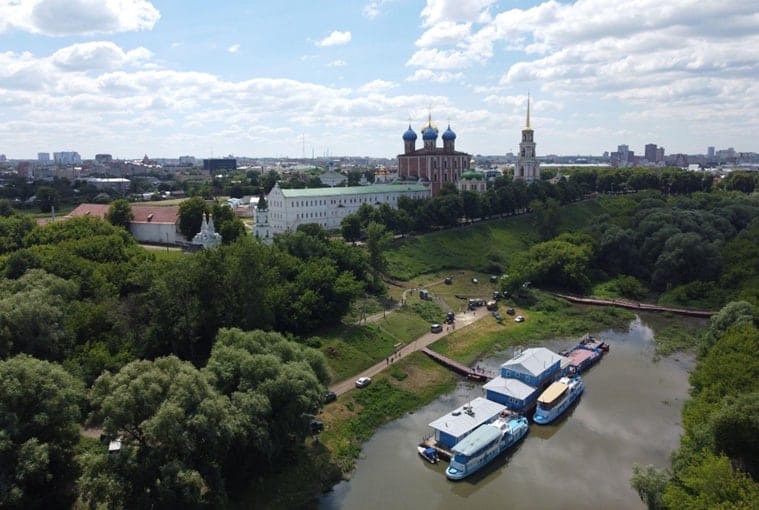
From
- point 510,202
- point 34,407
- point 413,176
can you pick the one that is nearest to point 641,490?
point 34,407

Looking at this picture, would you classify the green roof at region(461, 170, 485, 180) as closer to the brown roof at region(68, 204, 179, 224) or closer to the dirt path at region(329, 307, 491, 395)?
the dirt path at region(329, 307, 491, 395)

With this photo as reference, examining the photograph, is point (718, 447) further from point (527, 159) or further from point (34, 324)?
point (527, 159)

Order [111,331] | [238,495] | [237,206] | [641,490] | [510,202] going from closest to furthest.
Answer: [641,490]
[238,495]
[111,331]
[510,202]
[237,206]

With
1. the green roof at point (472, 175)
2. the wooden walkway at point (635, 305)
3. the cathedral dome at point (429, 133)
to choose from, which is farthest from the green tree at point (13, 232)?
the cathedral dome at point (429, 133)

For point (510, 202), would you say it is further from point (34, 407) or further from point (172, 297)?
A: point (34, 407)

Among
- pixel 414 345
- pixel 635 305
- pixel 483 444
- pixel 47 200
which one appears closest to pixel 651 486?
pixel 483 444
